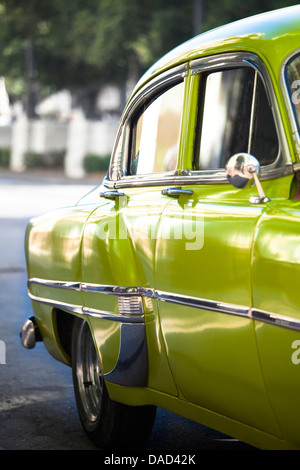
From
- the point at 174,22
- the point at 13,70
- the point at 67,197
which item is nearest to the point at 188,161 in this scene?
the point at 67,197

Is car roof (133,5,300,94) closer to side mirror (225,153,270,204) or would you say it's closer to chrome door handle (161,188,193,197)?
side mirror (225,153,270,204)

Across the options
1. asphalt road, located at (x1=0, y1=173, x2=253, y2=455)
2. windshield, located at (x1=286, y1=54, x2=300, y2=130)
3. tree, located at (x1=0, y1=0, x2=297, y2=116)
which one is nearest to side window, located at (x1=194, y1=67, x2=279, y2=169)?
windshield, located at (x1=286, y1=54, x2=300, y2=130)

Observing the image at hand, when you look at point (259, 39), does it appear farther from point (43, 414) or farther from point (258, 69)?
point (43, 414)

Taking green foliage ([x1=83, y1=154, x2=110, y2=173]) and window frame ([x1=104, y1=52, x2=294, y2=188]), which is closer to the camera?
window frame ([x1=104, y1=52, x2=294, y2=188])

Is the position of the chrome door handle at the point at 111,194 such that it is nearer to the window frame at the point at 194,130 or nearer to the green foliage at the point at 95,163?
the window frame at the point at 194,130

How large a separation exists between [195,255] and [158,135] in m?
0.91

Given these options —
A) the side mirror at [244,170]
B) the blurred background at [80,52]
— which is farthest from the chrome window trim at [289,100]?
the blurred background at [80,52]

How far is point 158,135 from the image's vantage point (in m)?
4.19

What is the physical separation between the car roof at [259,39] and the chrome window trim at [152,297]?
839 millimetres

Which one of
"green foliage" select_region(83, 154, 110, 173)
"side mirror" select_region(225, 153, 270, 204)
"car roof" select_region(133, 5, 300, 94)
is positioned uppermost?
"green foliage" select_region(83, 154, 110, 173)

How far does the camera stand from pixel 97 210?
14.6ft

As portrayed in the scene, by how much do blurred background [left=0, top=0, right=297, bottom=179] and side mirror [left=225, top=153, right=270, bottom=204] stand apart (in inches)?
1335

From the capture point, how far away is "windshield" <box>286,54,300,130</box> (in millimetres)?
3215

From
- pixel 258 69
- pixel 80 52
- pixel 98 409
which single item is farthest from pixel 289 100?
pixel 80 52
